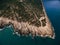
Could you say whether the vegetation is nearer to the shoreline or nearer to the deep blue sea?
the shoreline

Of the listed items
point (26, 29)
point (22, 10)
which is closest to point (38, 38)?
point (26, 29)

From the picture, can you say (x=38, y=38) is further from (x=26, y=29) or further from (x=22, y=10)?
(x=22, y=10)

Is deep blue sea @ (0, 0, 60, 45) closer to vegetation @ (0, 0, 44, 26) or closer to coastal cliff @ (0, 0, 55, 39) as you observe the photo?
coastal cliff @ (0, 0, 55, 39)

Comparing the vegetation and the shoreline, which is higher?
the vegetation

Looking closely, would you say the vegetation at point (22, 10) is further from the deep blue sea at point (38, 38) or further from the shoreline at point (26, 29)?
the deep blue sea at point (38, 38)

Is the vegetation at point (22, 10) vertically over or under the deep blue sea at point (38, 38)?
over

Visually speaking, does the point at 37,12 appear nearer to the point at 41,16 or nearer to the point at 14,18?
the point at 41,16

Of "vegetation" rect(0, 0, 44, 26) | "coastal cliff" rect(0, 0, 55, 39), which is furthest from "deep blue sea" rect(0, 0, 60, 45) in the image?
"vegetation" rect(0, 0, 44, 26)

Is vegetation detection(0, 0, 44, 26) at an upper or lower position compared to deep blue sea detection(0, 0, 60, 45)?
upper

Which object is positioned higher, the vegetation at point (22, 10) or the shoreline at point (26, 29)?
the vegetation at point (22, 10)

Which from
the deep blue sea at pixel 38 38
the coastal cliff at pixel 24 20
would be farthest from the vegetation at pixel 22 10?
the deep blue sea at pixel 38 38
